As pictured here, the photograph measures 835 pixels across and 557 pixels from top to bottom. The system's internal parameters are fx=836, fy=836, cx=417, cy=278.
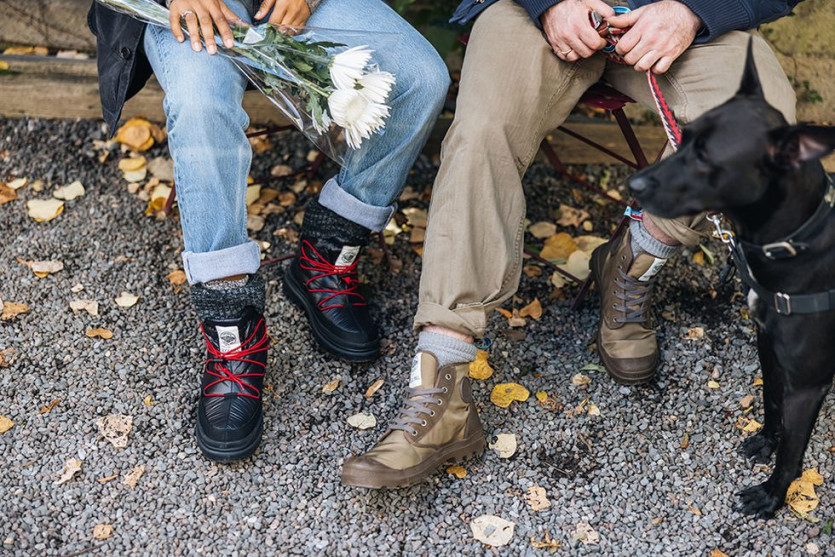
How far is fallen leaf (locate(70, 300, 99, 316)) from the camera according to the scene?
10.4 ft

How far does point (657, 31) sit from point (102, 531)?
7.29ft

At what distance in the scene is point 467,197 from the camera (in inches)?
99.3

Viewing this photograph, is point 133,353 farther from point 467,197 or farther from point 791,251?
point 791,251

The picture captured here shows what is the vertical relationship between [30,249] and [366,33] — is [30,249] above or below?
below

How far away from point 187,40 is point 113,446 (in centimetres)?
132

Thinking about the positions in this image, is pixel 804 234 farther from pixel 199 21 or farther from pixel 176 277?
pixel 176 277

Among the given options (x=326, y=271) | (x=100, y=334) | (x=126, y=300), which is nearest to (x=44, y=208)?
(x=126, y=300)

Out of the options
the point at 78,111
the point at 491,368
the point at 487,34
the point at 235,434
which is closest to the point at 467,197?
the point at 487,34

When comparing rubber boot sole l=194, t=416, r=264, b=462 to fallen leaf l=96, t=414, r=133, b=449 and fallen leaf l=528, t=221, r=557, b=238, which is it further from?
fallen leaf l=528, t=221, r=557, b=238

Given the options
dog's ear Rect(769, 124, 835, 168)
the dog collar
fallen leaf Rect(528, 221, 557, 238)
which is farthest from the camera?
fallen leaf Rect(528, 221, 557, 238)

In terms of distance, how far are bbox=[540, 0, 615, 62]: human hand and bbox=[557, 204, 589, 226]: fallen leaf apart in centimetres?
121

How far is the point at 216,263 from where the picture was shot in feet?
8.43

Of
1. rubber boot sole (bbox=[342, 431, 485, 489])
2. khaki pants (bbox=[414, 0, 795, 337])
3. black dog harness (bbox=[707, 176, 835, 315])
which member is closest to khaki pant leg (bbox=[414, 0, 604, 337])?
khaki pants (bbox=[414, 0, 795, 337])

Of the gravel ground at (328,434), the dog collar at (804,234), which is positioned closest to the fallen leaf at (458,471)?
the gravel ground at (328,434)
